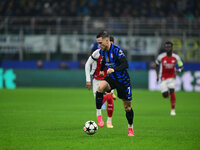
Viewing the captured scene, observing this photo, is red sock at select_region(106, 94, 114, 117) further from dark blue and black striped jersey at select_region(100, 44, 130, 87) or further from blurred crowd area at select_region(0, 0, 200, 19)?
blurred crowd area at select_region(0, 0, 200, 19)

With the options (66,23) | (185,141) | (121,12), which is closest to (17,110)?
(185,141)

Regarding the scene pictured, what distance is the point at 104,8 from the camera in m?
29.5

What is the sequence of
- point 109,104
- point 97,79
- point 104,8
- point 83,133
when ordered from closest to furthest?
point 83,133, point 109,104, point 97,79, point 104,8

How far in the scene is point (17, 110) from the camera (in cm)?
1523

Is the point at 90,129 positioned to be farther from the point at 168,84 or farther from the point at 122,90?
the point at 168,84

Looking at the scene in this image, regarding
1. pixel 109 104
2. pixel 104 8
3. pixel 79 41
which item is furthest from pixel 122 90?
pixel 104 8

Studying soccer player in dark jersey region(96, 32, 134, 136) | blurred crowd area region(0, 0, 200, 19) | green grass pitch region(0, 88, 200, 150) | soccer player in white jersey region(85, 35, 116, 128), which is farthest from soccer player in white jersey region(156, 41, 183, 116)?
blurred crowd area region(0, 0, 200, 19)

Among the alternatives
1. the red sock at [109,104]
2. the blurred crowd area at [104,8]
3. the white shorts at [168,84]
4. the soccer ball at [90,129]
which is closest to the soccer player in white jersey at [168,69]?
the white shorts at [168,84]

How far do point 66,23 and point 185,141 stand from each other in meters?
19.4

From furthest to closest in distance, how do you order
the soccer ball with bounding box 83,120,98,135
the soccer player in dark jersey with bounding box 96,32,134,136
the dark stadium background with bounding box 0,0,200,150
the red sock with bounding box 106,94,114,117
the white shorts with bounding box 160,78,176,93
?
1. the dark stadium background with bounding box 0,0,200,150
2. the white shorts with bounding box 160,78,176,93
3. the red sock with bounding box 106,94,114,117
4. the soccer ball with bounding box 83,120,98,135
5. the soccer player in dark jersey with bounding box 96,32,134,136

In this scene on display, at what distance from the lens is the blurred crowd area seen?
95.4 feet

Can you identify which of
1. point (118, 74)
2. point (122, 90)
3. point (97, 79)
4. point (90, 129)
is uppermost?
point (118, 74)

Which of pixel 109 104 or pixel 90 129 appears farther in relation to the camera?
pixel 109 104

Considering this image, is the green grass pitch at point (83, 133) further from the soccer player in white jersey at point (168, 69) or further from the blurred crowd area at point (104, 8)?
the blurred crowd area at point (104, 8)
